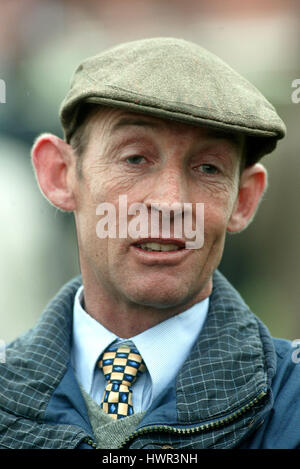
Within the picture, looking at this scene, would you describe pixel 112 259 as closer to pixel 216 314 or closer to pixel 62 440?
pixel 216 314

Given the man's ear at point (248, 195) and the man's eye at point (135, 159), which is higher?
the man's eye at point (135, 159)

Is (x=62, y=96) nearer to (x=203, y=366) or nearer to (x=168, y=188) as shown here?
(x=168, y=188)

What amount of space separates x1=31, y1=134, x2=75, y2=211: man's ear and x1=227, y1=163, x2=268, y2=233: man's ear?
70cm

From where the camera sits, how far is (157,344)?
225 centimetres

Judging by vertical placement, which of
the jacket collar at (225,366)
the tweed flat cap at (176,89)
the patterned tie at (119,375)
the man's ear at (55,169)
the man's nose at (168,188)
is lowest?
the patterned tie at (119,375)

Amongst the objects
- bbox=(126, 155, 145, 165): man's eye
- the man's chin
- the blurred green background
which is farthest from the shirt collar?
the blurred green background

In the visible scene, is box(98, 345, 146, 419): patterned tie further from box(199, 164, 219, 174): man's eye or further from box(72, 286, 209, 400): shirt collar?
box(199, 164, 219, 174): man's eye

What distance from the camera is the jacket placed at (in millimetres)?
1966

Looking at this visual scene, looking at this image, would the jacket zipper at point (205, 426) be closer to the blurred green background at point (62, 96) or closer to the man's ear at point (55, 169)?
the man's ear at point (55, 169)

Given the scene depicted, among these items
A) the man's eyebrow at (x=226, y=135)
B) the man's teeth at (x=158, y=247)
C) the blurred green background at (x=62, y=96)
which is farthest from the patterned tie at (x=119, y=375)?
the blurred green background at (x=62, y=96)

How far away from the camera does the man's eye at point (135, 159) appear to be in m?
2.16

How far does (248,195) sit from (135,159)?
619 millimetres

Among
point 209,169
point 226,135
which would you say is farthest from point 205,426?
point 226,135

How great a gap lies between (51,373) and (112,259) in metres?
0.49
